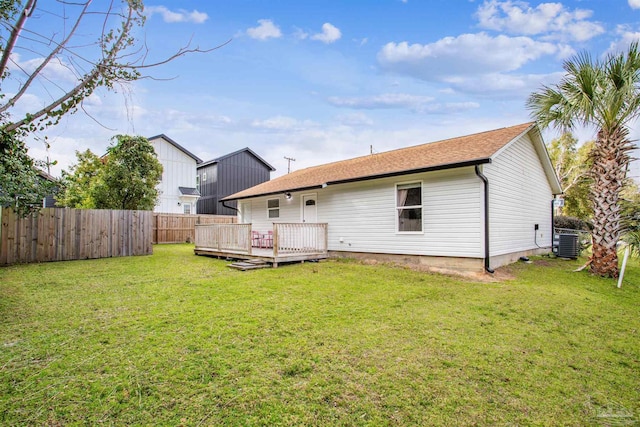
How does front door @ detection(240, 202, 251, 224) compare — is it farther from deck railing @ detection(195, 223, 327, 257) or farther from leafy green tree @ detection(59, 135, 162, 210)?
leafy green tree @ detection(59, 135, 162, 210)

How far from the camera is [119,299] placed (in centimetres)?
543

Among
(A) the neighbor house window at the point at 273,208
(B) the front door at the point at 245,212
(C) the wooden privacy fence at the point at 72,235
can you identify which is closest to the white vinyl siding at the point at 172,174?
(B) the front door at the point at 245,212

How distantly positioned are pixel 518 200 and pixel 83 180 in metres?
22.1

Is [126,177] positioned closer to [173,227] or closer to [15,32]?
[173,227]

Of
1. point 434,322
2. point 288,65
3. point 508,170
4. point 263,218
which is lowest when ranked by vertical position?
point 434,322

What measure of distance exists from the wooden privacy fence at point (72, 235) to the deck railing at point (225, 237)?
219 cm

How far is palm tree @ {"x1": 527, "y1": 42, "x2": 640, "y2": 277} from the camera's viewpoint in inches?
296

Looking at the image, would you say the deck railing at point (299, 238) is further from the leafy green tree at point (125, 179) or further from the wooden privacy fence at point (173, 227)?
the wooden privacy fence at point (173, 227)

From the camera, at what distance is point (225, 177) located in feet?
89.0

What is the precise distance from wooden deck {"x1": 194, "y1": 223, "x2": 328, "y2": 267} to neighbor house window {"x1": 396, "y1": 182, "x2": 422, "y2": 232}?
2.99 meters

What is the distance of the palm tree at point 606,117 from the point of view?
7.52 metres

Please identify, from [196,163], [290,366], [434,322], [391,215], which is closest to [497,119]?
[391,215]

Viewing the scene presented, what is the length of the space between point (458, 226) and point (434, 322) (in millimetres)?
4421

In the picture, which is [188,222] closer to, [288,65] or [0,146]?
[288,65]
